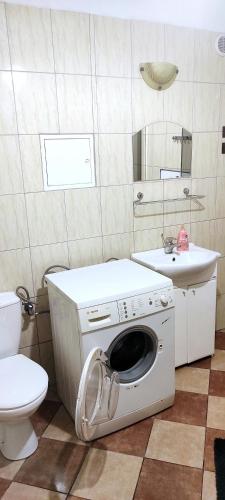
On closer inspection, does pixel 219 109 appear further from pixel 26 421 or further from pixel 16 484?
pixel 16 484

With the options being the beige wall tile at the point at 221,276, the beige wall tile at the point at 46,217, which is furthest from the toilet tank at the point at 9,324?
the beige wall tile at the point at 221,276

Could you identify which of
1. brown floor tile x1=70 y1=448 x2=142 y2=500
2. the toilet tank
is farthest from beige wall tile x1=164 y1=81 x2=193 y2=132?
brown floor tile x1=70 y1=448 x2=142 y2=500

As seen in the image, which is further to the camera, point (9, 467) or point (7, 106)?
point (7, 106)

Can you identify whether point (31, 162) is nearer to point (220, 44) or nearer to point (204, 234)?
point (204, 234)

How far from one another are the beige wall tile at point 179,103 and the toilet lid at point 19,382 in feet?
5.73

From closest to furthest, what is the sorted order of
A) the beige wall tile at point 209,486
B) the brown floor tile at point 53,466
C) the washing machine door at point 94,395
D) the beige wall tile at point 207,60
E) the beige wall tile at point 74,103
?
the washing machine door at point 94,395, the beige wall tile at point 209,486, the brown floor tile at point 53,466, the beige wall tile at point 74,103, the beige wall tile at point 207,60

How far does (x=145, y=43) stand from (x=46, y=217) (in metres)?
1.22

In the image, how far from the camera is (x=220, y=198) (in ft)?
8.92

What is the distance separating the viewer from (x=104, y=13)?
2029 mm

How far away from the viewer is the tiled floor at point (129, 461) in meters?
1.62

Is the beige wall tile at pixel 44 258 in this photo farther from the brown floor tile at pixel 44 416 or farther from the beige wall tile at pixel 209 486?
the beige wall tile at pixel 209 486

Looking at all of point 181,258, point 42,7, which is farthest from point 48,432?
point 42,7

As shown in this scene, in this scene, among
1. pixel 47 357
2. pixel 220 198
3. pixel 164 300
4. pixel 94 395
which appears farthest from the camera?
pixel 220 198

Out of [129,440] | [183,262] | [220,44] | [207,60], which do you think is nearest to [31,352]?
[129,440]
